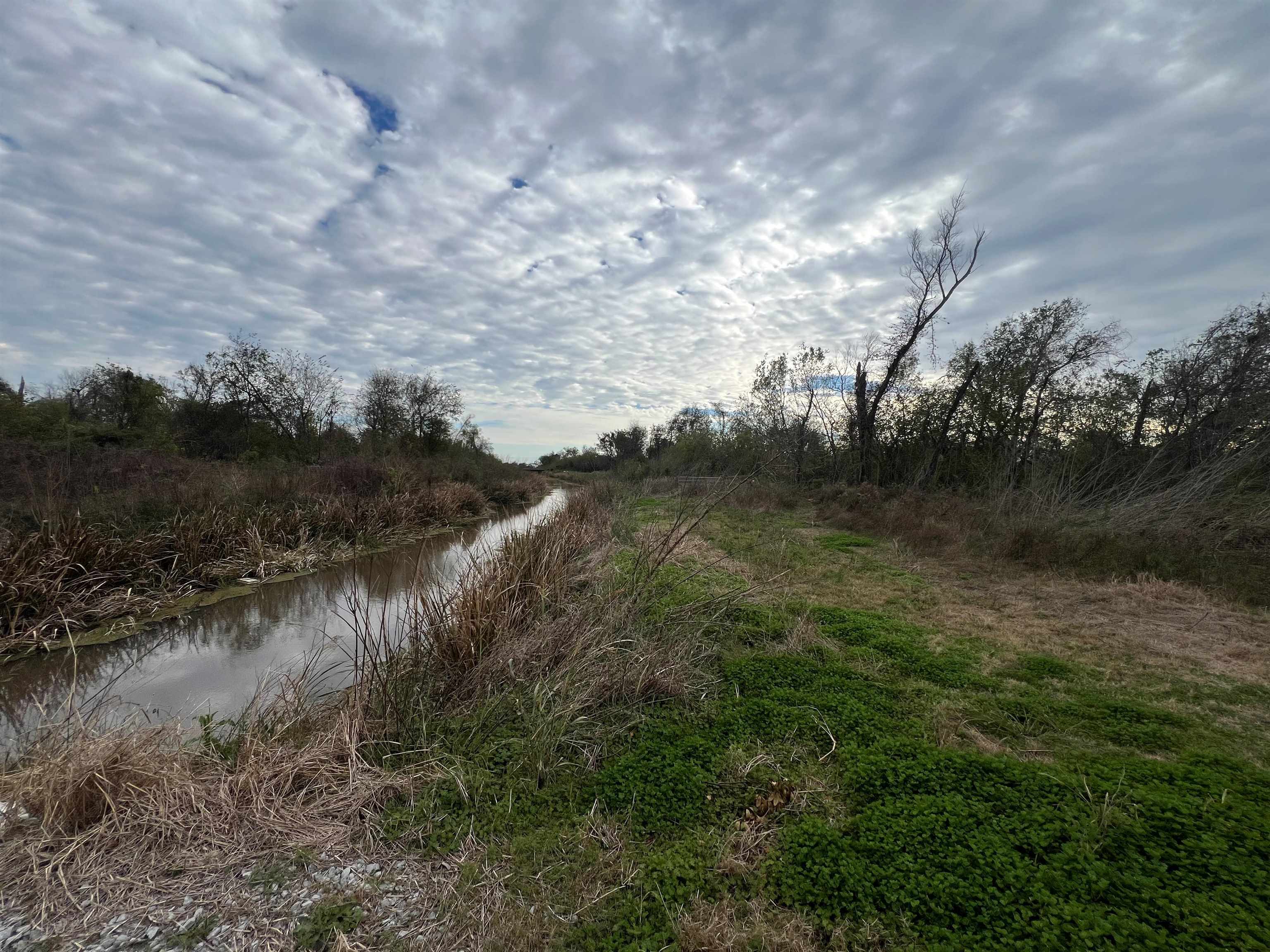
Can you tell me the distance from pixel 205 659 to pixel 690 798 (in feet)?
20.4

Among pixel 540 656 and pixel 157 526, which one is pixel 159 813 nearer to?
pixel 540 656

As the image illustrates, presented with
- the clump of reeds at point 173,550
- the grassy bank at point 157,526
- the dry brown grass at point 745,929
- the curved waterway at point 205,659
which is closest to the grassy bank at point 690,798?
the dry brown grass at point 745,929

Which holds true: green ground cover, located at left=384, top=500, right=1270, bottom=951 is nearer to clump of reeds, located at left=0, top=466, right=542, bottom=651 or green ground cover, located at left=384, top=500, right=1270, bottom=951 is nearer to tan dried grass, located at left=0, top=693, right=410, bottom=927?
tan dried grass, located at left=0, top=693, right=410, bottom=927

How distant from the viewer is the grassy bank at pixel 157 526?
6.21 metres

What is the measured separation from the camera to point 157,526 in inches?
335

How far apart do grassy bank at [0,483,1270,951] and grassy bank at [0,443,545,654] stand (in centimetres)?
309

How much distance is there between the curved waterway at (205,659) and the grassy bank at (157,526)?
0.55 metres

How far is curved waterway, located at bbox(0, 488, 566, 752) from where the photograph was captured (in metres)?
4.47

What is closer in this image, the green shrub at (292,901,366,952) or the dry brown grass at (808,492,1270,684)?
the green shrub at (292,901,366,952)

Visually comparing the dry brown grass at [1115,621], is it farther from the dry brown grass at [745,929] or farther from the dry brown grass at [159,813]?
the dry brown grass at [159,813]

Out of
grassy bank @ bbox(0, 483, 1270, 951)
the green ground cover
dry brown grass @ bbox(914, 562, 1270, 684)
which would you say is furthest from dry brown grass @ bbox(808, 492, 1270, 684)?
the green ground cover

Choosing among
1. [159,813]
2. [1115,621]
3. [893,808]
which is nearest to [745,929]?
[893,808]

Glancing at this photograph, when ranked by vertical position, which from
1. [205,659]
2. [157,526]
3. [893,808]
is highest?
[157,526]

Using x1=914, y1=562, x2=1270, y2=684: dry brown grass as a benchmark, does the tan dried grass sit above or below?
below
